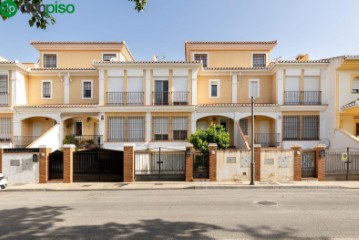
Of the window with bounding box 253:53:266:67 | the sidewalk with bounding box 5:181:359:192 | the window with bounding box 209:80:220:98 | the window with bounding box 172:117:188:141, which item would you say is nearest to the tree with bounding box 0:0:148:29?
the sidewalk with bounding box 5:181:359:192

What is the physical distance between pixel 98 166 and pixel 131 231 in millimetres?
→ 8949

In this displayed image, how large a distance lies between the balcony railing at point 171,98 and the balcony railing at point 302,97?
9171mm

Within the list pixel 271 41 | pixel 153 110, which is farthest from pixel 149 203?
pixel 271 41

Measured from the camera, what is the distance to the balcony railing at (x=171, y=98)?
20.5 m

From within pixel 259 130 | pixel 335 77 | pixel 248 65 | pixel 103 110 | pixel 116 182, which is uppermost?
pixel 248 65

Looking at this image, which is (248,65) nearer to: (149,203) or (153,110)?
(153,110)

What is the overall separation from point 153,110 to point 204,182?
28.2 feet

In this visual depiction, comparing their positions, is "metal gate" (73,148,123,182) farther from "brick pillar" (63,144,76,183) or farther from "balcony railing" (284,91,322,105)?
"balcony railing" (284,91,322,105)

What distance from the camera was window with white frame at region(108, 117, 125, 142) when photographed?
2023cm

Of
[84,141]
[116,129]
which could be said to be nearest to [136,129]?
[116,129]

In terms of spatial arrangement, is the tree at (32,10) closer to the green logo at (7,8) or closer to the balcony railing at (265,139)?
the green logo at (7,8)

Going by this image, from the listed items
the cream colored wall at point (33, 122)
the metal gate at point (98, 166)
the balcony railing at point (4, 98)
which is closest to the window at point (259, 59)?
the metal gate at point (98, 166)

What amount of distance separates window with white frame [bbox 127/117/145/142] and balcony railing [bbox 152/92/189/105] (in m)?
2.14

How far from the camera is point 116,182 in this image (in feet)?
46.9
